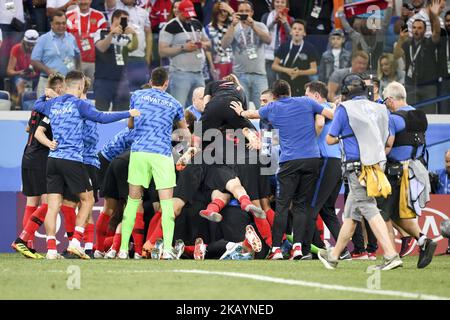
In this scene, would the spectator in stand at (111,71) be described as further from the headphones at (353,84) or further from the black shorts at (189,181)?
the headphones at (353,84)

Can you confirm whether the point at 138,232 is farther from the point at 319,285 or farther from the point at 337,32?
the point at 319,285

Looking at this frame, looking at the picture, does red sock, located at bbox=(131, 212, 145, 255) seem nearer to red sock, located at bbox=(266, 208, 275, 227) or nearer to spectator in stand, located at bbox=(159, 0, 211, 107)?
red sock, located at bbox=(266, 208, 275, 227)

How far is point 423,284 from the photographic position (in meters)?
10.2

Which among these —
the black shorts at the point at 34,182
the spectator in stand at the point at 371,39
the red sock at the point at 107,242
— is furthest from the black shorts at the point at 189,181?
the spectator in stand at the point at 371,39

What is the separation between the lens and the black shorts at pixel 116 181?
15225mm

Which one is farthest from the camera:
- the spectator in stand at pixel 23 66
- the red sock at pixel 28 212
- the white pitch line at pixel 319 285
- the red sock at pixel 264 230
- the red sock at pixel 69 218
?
the spectator in stand at pixel 23 66

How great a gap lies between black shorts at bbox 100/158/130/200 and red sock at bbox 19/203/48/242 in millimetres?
884

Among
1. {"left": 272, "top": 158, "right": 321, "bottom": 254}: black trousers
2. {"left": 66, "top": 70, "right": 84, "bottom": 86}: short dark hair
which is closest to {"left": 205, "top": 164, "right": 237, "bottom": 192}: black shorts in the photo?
{"left": 272, "top": 158, "right": 321, "bottom": 254}: black trousers

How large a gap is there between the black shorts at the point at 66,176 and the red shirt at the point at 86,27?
3813 mm

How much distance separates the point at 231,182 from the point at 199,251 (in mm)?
1037

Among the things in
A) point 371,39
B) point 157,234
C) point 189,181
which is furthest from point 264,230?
point 371,39

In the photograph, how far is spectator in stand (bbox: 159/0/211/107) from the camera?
60.0 feet
